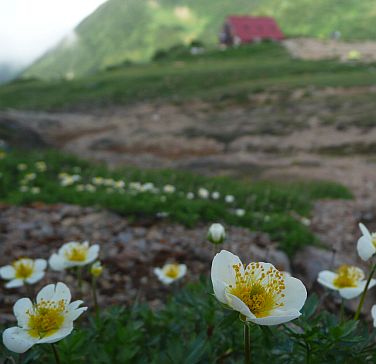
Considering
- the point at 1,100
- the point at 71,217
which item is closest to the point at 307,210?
the point at 71,217

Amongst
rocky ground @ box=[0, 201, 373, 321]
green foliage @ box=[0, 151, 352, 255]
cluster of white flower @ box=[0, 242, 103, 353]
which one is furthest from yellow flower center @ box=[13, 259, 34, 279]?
green foliage @ box=[0, 151, 352, 255]

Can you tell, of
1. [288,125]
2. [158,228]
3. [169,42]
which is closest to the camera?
[158,228]

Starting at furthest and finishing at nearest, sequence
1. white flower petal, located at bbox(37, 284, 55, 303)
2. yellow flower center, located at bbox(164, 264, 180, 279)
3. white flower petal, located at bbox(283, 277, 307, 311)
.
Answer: yellow flower center, located at bbox(164, 264, 180, 279) → white flower petal, located at bbox(37, 284, 55, 303) → white flower petal, located at bbox(283, 277, 307, 311)

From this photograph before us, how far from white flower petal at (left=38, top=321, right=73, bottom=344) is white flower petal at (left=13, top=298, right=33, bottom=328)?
0.48ft

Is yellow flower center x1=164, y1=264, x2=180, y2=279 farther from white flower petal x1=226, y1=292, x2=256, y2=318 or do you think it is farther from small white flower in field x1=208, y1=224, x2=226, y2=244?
white flower petal x1=226, y1=292, x2=256, y2=318

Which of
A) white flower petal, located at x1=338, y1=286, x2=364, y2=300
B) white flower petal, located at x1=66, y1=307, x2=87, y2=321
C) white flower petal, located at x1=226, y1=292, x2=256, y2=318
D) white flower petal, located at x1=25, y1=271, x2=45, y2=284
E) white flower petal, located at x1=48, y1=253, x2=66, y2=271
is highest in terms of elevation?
white flower petal, located at x1=226, y1=292, x2=256, y2=318

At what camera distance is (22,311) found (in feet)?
4.24

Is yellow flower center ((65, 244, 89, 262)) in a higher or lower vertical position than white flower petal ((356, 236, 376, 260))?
lower

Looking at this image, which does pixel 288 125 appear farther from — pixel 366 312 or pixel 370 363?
pixel 370 363

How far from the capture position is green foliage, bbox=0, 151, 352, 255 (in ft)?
14.2

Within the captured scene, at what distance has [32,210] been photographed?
4.34m

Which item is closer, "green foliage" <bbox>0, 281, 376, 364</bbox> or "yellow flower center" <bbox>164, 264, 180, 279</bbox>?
"green foliage" <bbox>0, 281, 376, 364</bbox>

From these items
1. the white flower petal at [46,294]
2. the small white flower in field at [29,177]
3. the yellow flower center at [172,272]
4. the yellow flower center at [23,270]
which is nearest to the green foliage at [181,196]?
the small white flower in field at [29,177]

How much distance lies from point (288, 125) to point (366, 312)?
26.0ft
